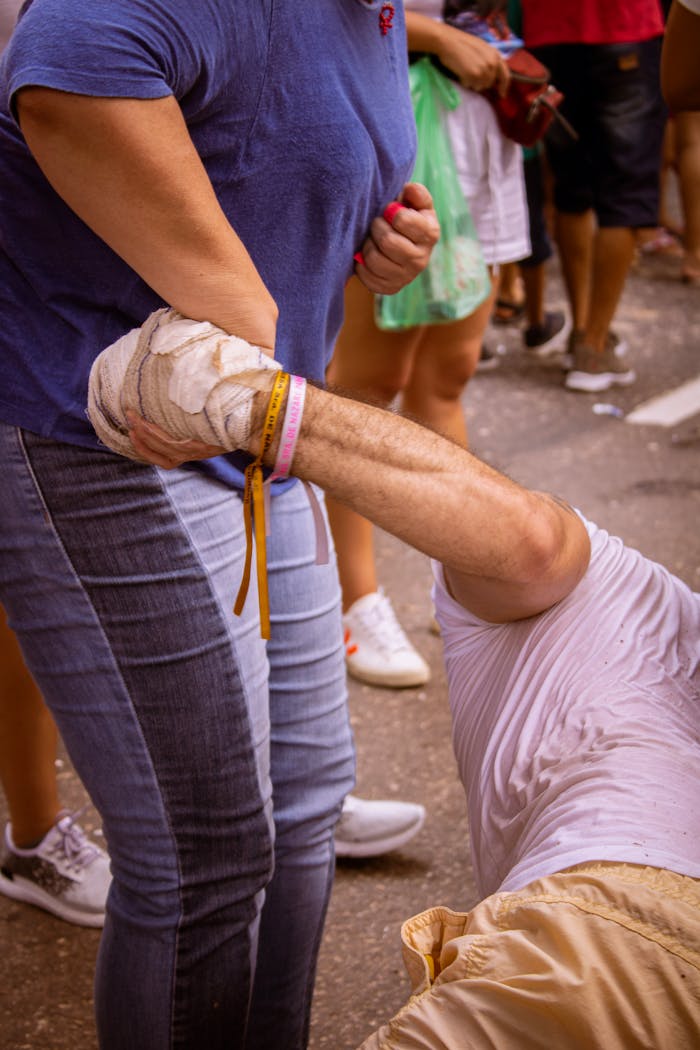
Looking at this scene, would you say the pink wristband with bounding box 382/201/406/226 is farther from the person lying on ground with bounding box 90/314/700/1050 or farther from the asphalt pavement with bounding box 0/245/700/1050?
the asphalt pavement with bounding box 0/245/700/1050

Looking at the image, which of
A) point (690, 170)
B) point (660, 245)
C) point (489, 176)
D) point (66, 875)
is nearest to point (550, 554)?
point (66, 875)

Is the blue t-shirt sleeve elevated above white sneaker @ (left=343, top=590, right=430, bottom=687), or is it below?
above

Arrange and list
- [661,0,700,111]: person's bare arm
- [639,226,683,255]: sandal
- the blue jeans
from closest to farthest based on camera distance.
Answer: the blue jeans, [661,0,700,111]: person's bare arm, [639,226,683,255]: sandal

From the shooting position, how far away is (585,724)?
1.37m

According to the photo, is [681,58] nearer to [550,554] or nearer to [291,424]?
[550,554]

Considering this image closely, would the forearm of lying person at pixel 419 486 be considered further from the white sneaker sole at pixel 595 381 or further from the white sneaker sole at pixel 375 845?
the white sneaker sole at pixel 595 381

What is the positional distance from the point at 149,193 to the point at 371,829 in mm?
1529

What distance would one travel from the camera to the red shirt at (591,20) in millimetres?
4469

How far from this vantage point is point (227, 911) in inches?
58.2

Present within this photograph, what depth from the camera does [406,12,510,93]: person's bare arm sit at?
2.85 metres

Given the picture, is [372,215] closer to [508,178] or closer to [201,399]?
[201,399]

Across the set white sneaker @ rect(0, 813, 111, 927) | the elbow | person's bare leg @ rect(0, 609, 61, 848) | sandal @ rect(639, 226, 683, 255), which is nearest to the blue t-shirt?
the elbow

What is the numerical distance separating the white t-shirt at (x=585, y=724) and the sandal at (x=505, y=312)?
14.9 feet

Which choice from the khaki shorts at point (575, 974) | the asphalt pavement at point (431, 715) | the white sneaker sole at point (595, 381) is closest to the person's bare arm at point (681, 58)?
the asphalt pavement at point (431, 715)
